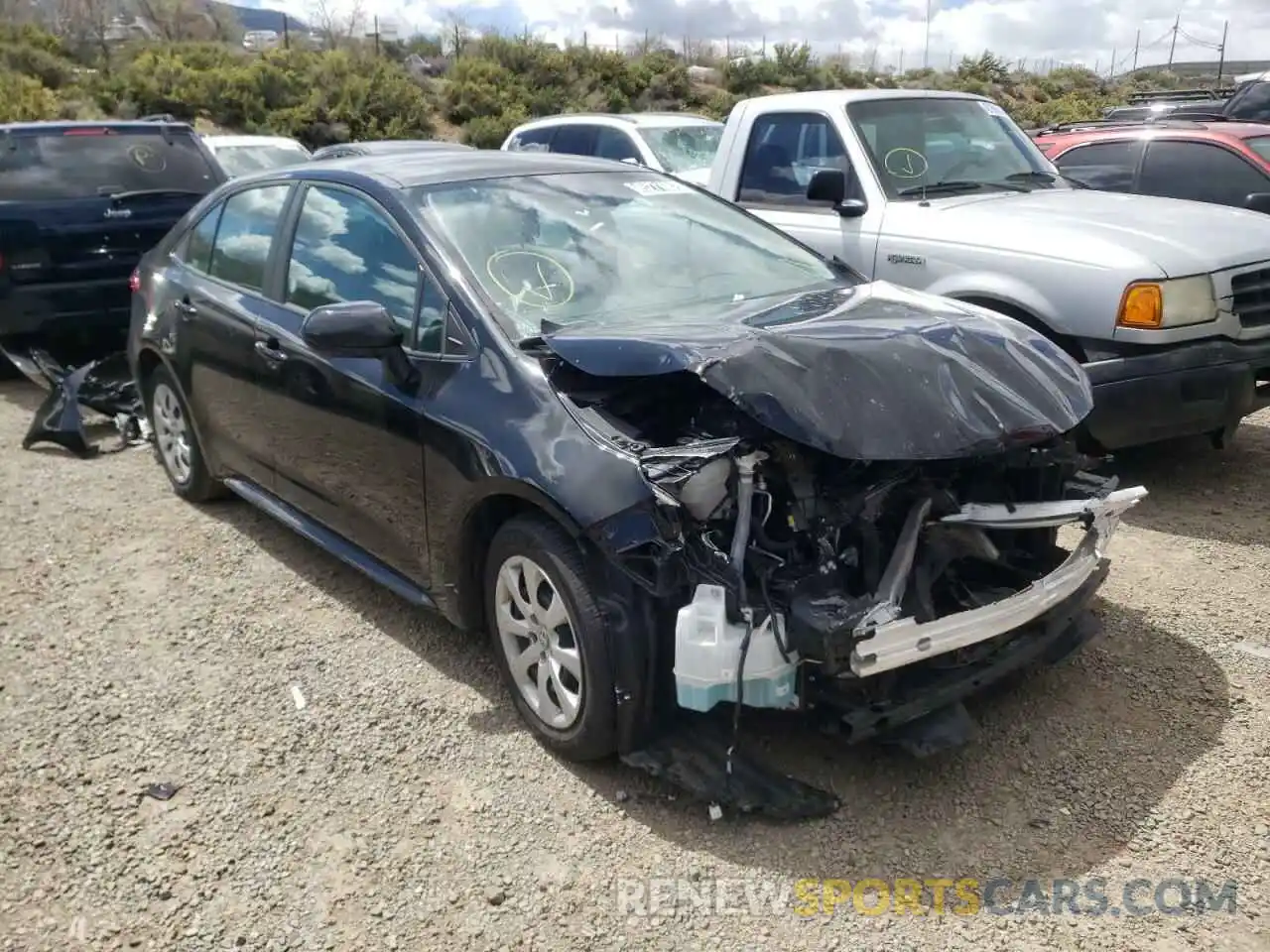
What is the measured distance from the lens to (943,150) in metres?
6.27

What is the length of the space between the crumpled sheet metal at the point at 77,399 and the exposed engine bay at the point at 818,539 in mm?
4630

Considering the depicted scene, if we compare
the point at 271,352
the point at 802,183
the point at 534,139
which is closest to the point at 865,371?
the point at 271,352

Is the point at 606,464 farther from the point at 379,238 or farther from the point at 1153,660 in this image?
the point at 1153,660

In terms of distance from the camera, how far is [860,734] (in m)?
2.87

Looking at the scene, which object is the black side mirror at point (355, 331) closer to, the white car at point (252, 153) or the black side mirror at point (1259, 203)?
the black side mirror at point (1259, 203)

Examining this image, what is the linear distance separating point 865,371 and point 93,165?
664 centimetres

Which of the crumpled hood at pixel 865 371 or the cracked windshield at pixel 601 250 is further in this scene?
the cracked windshield at pixel 601 250

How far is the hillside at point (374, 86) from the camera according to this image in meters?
25.2

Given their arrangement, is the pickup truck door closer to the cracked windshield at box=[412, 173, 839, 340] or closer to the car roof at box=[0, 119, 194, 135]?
the cracked windshield at box=[412, 173, 839, 340]

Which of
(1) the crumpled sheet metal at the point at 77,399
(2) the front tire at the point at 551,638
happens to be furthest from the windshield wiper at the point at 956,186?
(1) the crumpled sheet metal at the point at 77,399

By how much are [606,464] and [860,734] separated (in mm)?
988

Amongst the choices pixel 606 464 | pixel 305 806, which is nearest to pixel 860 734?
pixel 606 464

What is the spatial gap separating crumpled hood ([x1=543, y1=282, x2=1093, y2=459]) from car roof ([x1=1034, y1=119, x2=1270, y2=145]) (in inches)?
210

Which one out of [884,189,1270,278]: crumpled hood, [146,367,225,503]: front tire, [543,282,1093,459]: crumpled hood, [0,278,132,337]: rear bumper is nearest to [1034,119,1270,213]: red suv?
[884,189,1270,278]: crumpled hood
